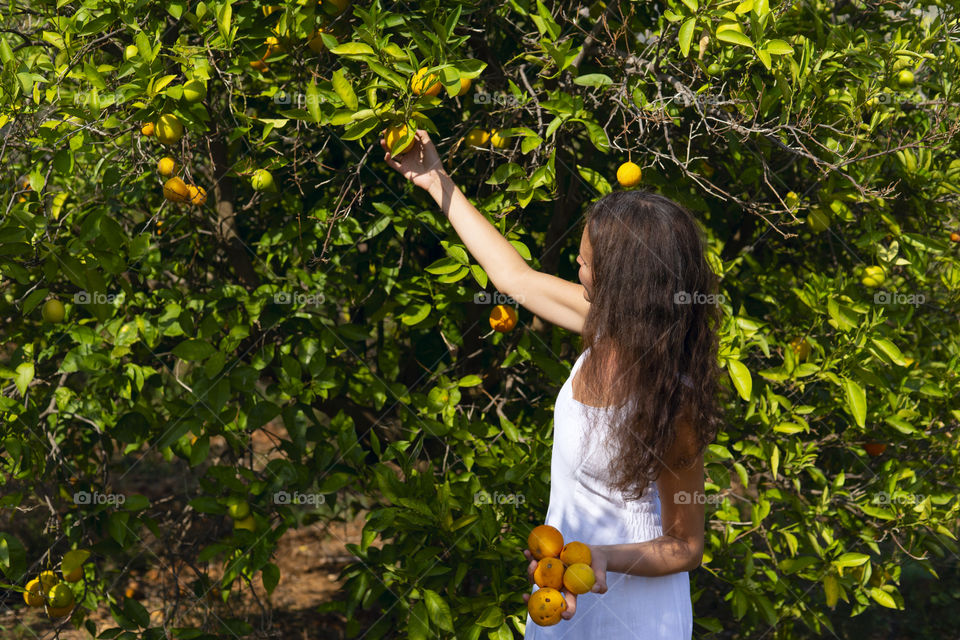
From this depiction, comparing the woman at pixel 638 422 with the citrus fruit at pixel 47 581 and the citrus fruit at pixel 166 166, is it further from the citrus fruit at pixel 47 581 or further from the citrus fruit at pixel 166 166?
the citrus fruit at pixel 47 581

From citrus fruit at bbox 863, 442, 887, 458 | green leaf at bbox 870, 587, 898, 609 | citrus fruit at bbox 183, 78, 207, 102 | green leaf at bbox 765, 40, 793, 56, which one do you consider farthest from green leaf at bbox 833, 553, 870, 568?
citrus fruit at bbox 183, 78, 207, 102

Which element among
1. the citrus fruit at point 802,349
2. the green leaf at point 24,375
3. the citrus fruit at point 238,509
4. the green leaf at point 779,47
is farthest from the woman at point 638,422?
the green leaf at point 24,375

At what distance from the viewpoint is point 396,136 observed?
1812 millimetres

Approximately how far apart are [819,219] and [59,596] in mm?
2324

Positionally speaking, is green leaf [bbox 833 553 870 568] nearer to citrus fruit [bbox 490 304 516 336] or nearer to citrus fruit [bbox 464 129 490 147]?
citrus fruit [bbox 490 304 516 336]

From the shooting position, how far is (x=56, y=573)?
2.41 meters

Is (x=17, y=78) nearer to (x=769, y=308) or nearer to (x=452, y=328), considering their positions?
(x=452, y=328)

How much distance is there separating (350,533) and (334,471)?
2.72 m

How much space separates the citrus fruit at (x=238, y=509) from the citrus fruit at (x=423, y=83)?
114 centimetres

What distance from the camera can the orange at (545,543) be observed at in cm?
149

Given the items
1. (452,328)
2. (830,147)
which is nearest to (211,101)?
(452,328)

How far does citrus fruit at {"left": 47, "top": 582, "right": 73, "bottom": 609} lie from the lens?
7.37 ft

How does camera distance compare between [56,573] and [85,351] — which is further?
[56,573]

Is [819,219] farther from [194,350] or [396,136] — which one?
[194,350]
